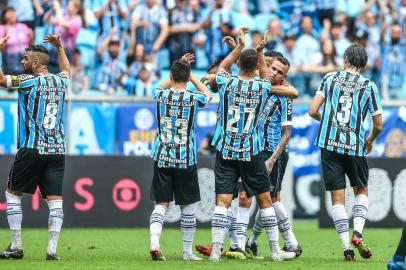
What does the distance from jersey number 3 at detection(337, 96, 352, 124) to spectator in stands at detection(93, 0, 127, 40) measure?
11071mm

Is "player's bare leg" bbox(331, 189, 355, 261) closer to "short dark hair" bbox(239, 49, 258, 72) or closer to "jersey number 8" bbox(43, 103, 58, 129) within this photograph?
"short dark hair" bbox(239, 49, 258, 72)

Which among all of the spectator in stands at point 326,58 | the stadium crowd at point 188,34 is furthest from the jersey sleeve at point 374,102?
the spectator in stands at point 326,58

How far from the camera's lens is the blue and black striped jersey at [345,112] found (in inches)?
491

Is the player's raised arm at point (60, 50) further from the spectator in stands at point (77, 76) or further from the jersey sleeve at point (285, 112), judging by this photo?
the spectator in stands at point (77, 76)

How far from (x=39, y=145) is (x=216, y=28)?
1162cm

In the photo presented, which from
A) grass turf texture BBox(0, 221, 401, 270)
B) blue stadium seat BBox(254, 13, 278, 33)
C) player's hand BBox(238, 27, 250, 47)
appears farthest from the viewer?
blue stadium seat BBox(254, 13, 278, 33)

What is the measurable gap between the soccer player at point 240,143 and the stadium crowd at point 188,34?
9.59 m

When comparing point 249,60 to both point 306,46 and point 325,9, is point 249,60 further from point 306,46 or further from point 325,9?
point 325,9

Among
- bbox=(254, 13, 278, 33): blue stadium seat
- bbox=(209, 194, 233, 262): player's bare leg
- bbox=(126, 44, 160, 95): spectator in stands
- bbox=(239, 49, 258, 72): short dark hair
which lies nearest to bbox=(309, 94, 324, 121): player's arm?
bbox=(239, 49, 258, 72): short dark hair

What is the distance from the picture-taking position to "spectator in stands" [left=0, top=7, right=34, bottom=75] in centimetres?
2103

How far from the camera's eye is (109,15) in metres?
23.0

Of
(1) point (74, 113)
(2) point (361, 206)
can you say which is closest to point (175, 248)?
(2) point (361, 206)

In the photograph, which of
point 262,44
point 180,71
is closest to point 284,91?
point 262,44

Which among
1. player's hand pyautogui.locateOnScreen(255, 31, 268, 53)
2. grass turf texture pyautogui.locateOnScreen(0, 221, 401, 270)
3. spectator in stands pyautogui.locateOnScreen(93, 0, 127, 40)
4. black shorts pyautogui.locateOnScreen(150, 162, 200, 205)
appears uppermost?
spectator in stands pyautogui.locateOnScreen(93, 0, 127, 40)
